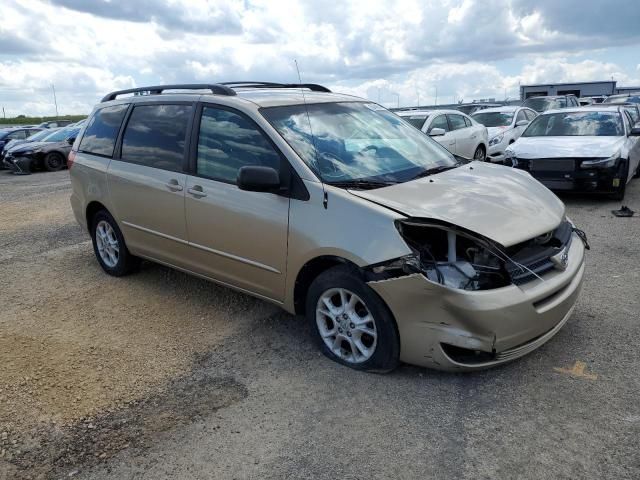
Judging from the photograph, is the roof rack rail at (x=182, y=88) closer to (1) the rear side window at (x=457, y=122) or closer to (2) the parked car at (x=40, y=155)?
(1) the rear side window at (x=457, y=122)

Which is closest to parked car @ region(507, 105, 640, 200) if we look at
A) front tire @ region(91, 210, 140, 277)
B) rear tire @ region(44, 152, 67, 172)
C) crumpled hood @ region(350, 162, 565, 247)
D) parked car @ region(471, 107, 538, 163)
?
parked car @ region(471, 107, 538, 163)

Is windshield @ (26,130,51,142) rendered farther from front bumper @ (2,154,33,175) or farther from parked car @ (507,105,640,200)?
parked car @ (507,105,640,200)

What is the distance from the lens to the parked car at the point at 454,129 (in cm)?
1183

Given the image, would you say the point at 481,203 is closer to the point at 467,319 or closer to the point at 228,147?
the point at 467,319

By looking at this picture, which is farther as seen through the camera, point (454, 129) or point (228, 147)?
point (454, 129)

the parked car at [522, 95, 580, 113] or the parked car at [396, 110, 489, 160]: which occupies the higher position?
the parked car at [522, 95, 580, 113]

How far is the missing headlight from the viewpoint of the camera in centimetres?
319

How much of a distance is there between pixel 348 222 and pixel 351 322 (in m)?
0.65

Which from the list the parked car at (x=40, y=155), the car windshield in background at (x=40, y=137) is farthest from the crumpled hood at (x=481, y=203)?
the car windshield in background at (x=40, y=137)

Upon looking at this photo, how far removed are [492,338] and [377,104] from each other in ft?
8.83

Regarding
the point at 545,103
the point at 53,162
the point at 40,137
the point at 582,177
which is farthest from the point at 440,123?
the point at 40,137

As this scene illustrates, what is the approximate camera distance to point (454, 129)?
1230 centimetres

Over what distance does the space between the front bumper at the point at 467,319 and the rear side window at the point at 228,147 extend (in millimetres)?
1370

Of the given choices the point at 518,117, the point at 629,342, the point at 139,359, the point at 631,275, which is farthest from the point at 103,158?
the point at 518,117
